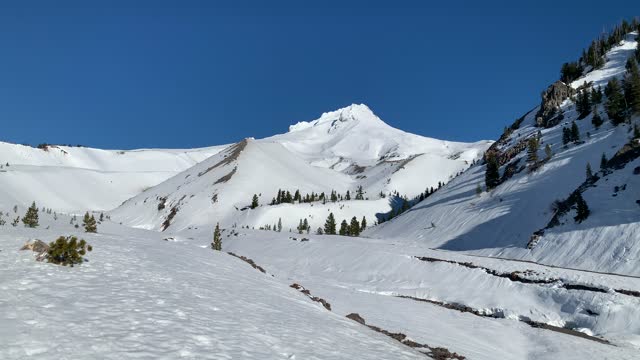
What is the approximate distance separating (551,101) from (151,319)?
423ft

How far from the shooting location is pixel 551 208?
67250 millimetres

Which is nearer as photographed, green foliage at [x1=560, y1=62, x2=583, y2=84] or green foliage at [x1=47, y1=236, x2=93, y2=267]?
green foliage at [x1=47, y1=236, x2=93, y2=267]

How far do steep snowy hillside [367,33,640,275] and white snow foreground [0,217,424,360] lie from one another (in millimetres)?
38431

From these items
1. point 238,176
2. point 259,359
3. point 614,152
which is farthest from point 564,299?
point 238,176

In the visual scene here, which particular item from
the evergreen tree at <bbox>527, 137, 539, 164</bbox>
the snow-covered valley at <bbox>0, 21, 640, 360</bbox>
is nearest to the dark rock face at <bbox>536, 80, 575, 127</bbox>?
the snow-covered valley at <bbox>0, 21, 640, 360</bbox>

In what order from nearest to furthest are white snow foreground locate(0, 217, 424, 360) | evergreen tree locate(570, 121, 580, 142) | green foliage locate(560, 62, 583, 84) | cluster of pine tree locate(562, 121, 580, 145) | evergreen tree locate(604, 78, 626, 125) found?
white snow foreground locate(0, 217, 424, 360), evergreen tree locate(604, 78, 626, 125), evergreen tree locate(570, 121, 580, 142), cluster of pine tree locate(562, 121, 580, 145), green foliage locate(560, 62, 583, 84)

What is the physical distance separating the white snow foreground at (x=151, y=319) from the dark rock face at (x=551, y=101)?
11285 centimetres

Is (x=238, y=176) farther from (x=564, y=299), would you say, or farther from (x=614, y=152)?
(x=564, y=299)

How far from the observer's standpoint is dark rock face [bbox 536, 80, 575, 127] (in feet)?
381

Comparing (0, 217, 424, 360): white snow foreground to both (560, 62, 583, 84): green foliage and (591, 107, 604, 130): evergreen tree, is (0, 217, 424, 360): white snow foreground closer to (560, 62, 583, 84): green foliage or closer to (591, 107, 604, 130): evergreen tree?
(591, 107, 604, 130): evergreen tree

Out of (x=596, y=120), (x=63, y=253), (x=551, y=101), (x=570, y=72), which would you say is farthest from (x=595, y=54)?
(x=63, y=253)

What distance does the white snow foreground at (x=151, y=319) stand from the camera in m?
9.55

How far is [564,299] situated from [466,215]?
160ft

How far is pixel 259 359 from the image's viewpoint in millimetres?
10062
